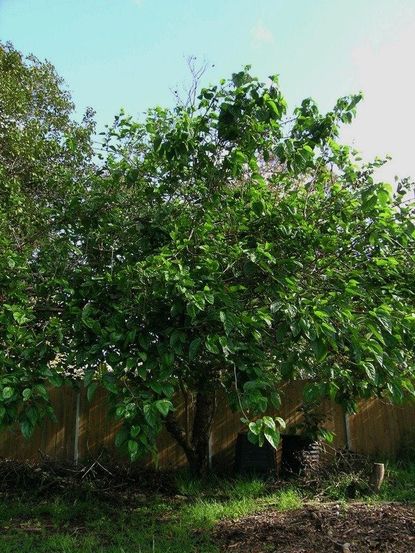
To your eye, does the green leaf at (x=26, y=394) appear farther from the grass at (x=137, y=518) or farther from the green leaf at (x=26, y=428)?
the grass at (x=137, y=518)

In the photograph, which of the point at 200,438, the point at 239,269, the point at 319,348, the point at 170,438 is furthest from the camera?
the point at 170,438

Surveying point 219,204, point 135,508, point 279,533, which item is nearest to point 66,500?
point 135,508

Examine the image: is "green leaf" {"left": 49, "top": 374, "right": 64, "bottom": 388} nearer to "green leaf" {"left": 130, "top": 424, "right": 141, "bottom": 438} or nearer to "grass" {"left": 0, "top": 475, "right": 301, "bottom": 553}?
"green leaf" {"left": 130, "top": 424, "right": 141, "bottom": 438}

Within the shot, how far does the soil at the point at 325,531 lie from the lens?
465 cm

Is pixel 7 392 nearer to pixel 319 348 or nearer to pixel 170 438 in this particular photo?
pixel 319 348

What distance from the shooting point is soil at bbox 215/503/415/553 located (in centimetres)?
465

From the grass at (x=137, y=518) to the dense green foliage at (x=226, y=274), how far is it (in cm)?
118

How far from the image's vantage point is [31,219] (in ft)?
23.2

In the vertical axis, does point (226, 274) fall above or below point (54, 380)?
above

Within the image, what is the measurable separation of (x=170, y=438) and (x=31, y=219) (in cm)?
407

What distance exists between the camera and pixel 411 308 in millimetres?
4812

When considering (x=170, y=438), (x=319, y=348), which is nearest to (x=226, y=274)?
(x=319, y=348)

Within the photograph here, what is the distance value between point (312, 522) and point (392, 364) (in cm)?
208

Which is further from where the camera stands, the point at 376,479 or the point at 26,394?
the point at 376,479
